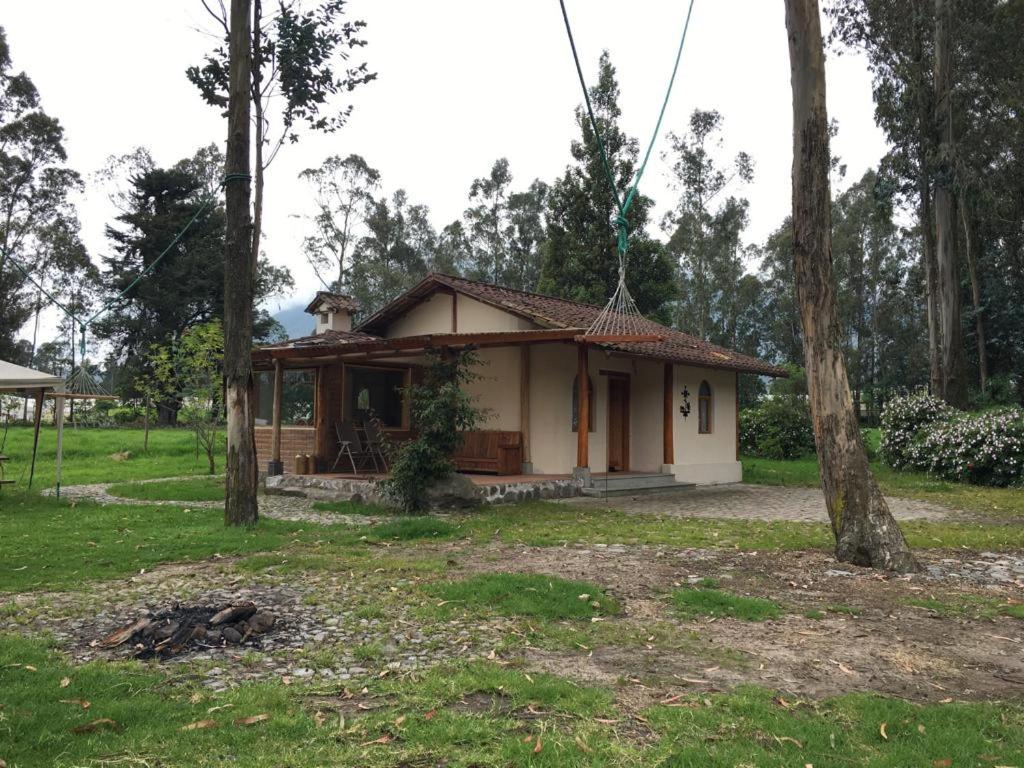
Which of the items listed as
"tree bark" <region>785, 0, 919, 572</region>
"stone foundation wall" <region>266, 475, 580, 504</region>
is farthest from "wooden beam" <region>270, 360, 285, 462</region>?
"tree bark" <region>785, 0, 919, 572</region>

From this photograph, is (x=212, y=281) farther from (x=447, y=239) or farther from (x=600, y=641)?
(x=600, y=641)

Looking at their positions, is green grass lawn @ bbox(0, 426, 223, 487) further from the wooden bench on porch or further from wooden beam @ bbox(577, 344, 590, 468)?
wooden beam @ bbox(577, 344, 590, 468)

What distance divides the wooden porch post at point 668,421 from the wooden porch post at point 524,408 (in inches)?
142

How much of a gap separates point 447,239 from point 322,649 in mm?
43715

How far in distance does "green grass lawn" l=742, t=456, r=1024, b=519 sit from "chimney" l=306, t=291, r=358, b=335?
1066 cm

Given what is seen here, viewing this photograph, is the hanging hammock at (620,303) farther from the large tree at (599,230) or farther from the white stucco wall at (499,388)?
the large tree at (599,230)

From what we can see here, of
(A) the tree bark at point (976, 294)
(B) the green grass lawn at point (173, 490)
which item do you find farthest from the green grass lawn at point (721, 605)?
(A) the tree bark at point (976, 294)

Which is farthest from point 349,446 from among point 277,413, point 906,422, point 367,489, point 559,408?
point 906,422

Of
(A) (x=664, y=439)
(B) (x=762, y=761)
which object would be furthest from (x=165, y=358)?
(B) (x=762, y=761)

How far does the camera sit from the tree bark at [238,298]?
8961 millimetres

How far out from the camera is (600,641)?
15.4 feet

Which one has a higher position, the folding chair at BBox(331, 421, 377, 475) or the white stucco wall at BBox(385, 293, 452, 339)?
the white stucco wall at BBox(385, 293, 452, 339)

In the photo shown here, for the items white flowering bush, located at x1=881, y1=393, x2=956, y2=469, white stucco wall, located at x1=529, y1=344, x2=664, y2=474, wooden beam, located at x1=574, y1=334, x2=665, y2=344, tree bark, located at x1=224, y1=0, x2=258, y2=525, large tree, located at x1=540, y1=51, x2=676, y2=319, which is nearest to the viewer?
tree bark, located at x1=224, y1=0, x2=258, y2=525

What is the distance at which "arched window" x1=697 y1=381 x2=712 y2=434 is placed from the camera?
17.6 metres
